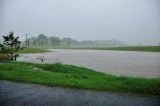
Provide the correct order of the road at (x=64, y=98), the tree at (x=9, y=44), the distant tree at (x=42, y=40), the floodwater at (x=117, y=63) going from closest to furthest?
the road at (x=64, y=98) < the floodwater at (x=117, y=63) < the tree at (x=9, y=44) < the distant tree at (x=42, y=40)

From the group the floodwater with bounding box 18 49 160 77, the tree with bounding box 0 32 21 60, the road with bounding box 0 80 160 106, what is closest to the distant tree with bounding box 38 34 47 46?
the floodwater with bounding box 18 49 160 77

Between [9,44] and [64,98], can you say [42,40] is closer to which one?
[9,44]

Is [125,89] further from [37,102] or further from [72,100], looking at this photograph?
[37,102]

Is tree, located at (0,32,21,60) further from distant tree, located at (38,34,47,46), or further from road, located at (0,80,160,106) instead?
distant tree, located at (38,34,47,46)

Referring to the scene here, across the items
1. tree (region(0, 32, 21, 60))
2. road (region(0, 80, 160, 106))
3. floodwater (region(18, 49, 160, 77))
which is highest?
tree (region(0, 32, 21, 60))

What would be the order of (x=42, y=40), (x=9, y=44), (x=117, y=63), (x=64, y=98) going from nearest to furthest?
(x=64, y=98)
(x=9, y=44)
(x=117, y=63)
(x=42, y=40)

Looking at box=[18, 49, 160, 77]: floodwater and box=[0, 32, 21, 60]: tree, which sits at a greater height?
box=[0, 32, 21, 60]: tree

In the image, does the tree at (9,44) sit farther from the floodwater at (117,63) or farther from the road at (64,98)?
the road at (64,98)

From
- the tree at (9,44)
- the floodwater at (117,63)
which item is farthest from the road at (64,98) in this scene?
the tree at (9,44)

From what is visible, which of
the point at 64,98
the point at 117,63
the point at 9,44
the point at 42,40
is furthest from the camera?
the point at 42,40

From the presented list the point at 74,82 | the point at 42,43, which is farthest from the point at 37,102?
the point at 42,43

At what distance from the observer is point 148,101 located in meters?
7.35

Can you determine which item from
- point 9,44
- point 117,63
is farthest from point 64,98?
point 117,63

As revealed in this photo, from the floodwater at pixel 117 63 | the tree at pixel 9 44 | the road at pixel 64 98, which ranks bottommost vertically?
the floodwater at pixel 117 63
